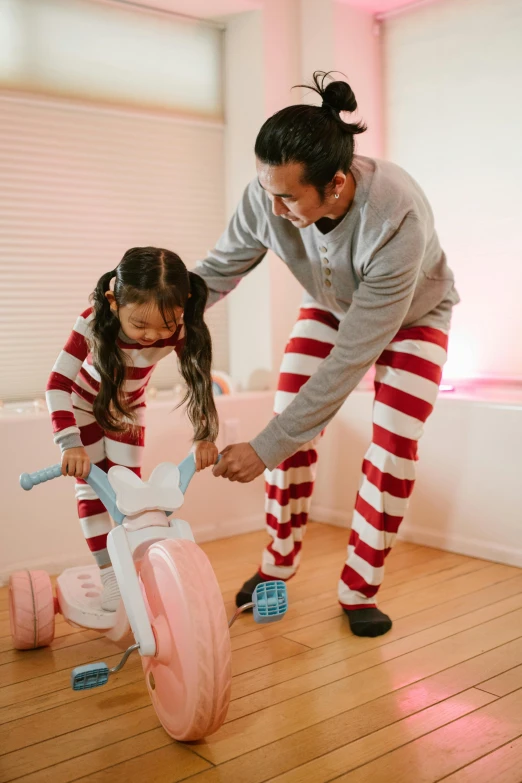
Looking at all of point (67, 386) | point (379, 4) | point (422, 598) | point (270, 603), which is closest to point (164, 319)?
point (67, 386)

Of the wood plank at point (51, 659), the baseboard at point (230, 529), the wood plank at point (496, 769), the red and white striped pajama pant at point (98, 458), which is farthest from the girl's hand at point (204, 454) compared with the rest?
the baseboard at point (230, 529)

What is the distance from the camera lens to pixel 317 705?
164 cm

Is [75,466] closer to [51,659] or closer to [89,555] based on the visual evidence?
[51,659]

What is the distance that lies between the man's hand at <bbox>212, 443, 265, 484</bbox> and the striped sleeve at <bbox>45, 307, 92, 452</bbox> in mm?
303

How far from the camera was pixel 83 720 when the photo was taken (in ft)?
5.29

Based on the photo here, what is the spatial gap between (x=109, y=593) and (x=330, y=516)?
4.51ft

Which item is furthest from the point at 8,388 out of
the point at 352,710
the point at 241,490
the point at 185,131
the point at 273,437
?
the point at 352,710

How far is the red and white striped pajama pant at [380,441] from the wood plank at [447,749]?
1.71 ft

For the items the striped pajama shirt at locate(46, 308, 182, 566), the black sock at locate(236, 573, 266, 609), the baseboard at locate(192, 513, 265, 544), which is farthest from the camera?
the baseboard at locate(192, 513, 265, 544)

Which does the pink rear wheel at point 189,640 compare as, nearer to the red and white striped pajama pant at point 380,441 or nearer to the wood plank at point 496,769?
the wood plank at point 496,769

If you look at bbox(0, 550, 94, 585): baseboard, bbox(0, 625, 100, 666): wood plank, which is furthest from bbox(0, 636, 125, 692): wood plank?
bbox(0, 550, 94, 585): baseboard

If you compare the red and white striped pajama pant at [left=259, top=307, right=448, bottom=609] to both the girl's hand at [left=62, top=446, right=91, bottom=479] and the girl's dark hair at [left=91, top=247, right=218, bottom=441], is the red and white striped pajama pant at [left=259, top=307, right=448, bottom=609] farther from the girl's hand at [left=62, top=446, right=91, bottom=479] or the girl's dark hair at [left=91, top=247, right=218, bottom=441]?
the girl's hand at [left=62, top=446, right=91, bottom=479]

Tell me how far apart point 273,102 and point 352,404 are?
116cm

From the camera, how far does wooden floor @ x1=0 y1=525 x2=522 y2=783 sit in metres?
1.41
